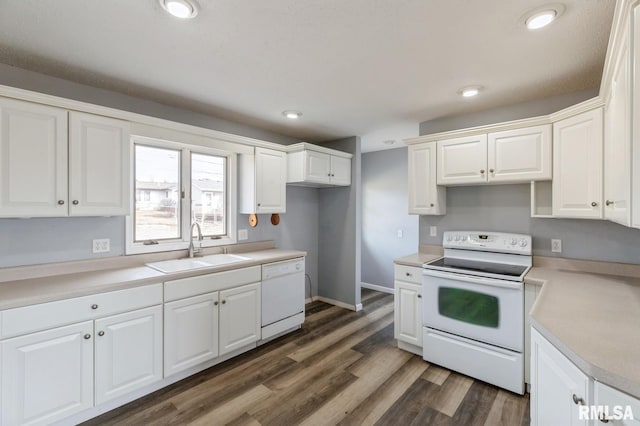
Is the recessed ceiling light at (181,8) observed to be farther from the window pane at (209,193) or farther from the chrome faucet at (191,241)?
the chrome faucet at (191,241)

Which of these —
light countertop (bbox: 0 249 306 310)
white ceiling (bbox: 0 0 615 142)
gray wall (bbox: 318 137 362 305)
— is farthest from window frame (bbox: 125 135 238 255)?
gray wall (bbox: 318 137 362 305)

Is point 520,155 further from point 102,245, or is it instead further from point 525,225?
point 102,245

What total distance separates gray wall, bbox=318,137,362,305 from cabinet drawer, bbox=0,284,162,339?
97.2 inches

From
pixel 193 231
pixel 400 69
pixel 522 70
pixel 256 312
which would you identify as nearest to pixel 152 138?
pixel 193 231

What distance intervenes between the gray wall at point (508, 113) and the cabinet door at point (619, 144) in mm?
765

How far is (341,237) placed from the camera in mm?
4125

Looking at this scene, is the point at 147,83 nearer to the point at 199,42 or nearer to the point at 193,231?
the point at 199,42

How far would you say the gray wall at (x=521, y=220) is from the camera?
7.60ft

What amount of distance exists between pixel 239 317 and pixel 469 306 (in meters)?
2.01

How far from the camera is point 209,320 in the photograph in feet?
8.06

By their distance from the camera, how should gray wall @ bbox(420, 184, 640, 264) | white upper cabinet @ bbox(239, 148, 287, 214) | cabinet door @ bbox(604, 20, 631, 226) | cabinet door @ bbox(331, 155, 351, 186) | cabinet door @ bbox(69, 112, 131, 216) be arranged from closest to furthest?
cabinet door @ bbox(604, 20, 631, 226) → cabinet door @ bbox(69, 112, 131, 216) → gray wall @ bbox(420, 184, 640, 264) → white upper cabinet @ bbox(239, 148, 287, 214) → cabinet door @ bbox(331, 155, 351, 186)

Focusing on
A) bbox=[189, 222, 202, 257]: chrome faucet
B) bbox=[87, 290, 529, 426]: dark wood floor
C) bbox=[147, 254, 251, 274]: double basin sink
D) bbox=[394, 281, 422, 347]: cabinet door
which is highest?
Result: bbox=[189, 222, 202, 257]: chrome faucet

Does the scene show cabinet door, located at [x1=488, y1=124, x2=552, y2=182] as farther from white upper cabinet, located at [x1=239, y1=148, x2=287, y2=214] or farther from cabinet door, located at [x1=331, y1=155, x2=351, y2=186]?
white upper cabinet, located at [x1=239, y1=148, x2=287, y2=214]

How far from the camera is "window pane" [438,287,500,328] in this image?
230 cm
